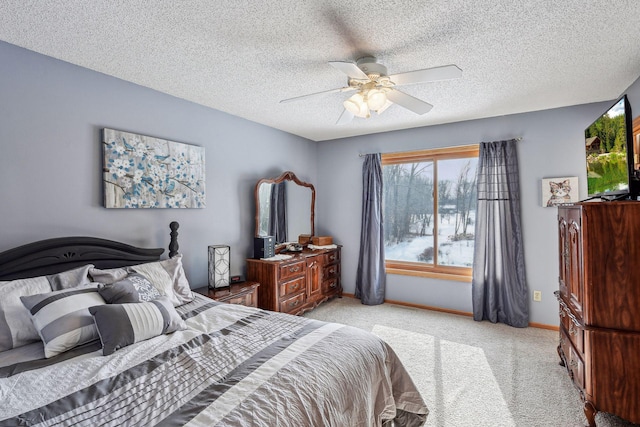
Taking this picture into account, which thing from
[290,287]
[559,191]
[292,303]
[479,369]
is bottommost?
[479,369]

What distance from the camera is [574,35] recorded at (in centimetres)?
200

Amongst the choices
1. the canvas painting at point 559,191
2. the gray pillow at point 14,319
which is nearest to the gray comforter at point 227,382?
the gray pillow at point 14,319

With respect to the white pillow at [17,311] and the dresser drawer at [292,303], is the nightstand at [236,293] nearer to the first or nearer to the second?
the dresser drawer at [292,303]

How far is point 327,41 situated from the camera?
2045mm

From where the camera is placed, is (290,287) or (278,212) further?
(278,212)

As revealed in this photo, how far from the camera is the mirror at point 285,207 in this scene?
13.1ft

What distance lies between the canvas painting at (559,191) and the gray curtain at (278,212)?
319cm

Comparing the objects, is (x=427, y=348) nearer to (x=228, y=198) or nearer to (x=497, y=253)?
(x=497, y=253)

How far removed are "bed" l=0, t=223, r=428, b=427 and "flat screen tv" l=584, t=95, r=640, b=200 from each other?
1.91 metres

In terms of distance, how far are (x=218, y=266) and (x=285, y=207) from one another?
1534mm

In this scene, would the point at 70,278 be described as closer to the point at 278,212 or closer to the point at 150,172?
the point at 150,172

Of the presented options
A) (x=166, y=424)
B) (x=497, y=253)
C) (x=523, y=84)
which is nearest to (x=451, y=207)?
(x=497, y=253)

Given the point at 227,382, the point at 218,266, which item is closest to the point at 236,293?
the point at 218,266

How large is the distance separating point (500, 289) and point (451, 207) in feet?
3.90
